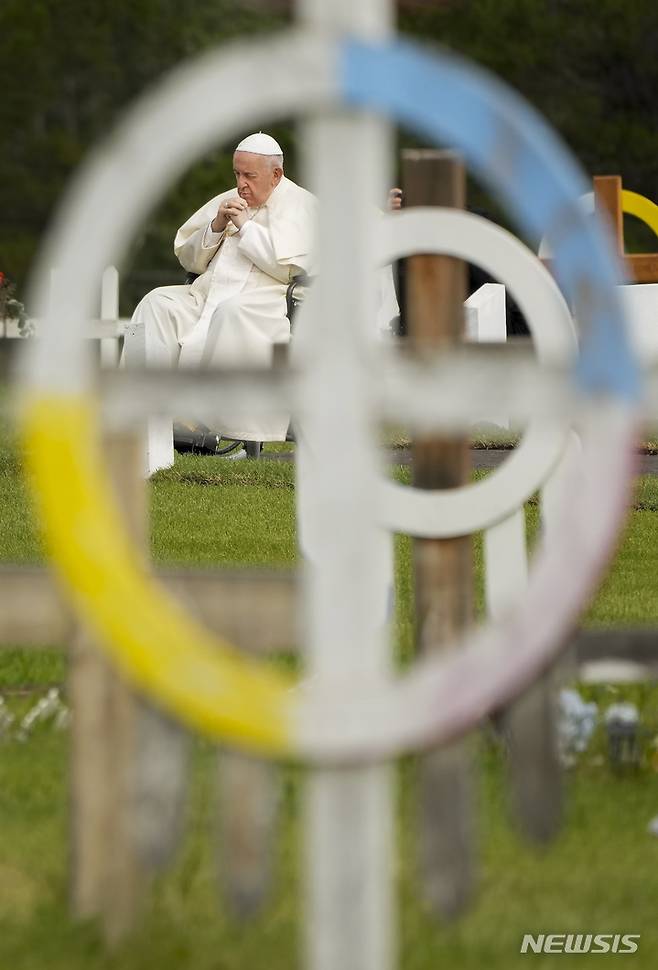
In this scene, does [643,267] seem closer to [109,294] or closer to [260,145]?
[260,145]

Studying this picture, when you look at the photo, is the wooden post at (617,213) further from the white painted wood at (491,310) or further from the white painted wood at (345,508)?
the white painted wood at (345,508)

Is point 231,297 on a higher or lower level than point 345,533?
higher

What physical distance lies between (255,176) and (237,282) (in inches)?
39.8

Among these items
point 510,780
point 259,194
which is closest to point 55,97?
point 259,194

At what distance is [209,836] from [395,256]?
3.91ft

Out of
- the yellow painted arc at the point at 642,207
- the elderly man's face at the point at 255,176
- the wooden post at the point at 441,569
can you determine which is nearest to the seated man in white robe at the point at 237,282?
the elderly man's face at the point at 255,176

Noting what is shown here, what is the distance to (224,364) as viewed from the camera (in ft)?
9.27

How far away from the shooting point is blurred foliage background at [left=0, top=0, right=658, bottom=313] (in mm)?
40000

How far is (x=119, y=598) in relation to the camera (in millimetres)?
2646

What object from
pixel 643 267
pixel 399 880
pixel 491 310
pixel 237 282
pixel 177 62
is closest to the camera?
pixel 399 880

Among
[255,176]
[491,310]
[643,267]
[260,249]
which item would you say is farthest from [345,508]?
[491,310]

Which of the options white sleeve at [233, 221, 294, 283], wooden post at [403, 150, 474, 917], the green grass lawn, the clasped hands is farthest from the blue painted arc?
white sleeve at [233, 221, 294, 283]

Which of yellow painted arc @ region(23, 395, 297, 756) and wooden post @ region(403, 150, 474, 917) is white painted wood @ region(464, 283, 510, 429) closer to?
wooden post @ region(403, 150, 474, 917)

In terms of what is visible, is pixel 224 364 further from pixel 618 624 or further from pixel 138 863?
pixel 618 624
